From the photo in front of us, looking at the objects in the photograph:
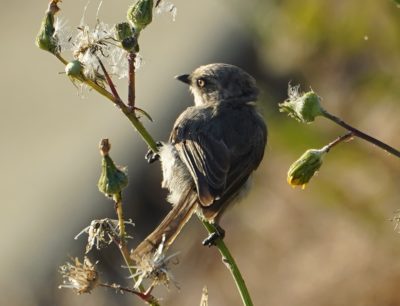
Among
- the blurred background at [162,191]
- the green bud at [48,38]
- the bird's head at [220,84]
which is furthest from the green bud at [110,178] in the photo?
the blurred background at [162,191]

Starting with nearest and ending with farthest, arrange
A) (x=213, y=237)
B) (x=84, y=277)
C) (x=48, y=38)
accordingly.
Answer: (x=84, y=277) < (x=48, y=38) < (x=213, y=237)

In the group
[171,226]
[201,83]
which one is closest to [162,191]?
[201,83]

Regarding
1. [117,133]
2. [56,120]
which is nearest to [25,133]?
[56,120]

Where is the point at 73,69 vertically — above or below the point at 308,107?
above

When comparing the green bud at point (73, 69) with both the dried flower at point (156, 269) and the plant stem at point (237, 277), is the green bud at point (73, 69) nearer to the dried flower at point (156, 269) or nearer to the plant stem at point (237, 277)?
the dried flower at point (156, 269)

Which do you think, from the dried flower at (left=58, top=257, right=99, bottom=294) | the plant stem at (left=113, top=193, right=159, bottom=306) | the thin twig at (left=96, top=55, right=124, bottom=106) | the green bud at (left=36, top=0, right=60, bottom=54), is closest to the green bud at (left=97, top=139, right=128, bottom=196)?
the plant stem at (left=113, top=193, right=159, bottom=306)

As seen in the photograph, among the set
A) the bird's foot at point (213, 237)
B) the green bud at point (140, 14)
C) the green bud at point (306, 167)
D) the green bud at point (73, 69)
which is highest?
the green bud at point (140, 14)

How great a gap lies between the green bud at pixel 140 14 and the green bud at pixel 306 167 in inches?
28.5

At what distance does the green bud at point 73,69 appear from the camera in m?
3.16

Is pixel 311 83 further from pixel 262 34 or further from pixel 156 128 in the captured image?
pixel 262 34

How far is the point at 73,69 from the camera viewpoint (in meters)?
3.16

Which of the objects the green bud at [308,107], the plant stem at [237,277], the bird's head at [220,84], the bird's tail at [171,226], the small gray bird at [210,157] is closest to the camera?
the plant stem at [237,277]

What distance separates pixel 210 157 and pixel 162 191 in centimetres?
531

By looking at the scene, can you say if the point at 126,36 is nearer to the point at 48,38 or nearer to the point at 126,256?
the point at 48,38
